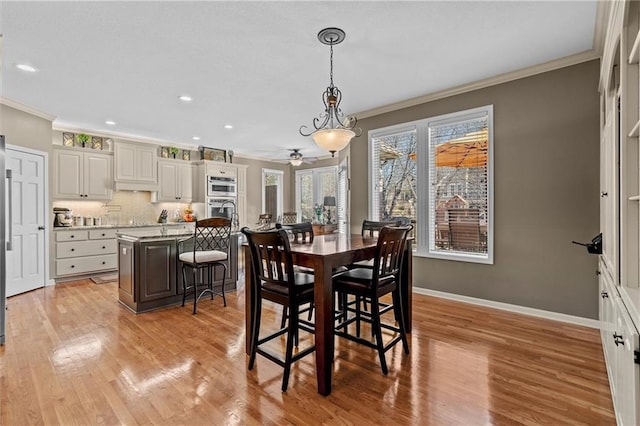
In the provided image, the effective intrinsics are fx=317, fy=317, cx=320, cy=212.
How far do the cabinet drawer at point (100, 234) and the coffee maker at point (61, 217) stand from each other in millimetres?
377

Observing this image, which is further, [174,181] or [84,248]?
[174,181]

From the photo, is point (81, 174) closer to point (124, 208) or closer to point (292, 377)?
point (124, 208)

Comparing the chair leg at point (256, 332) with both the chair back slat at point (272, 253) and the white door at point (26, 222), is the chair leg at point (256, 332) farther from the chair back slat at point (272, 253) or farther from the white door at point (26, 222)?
the white door at point (26, 222)

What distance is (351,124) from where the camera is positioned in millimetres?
3314

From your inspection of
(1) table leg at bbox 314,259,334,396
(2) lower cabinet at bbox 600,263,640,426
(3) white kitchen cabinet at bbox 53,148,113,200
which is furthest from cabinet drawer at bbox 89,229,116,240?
(2) lower cabinet at bbox 600,263,640,426

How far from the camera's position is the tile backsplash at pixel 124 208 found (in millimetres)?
5695

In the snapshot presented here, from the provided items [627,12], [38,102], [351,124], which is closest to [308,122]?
[351,124]

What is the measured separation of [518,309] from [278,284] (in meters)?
2.86

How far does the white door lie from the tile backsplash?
837 mm

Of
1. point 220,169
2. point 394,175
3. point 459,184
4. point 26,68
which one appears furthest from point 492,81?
point 220,169

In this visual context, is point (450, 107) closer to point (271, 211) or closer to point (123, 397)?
point (123, 397)

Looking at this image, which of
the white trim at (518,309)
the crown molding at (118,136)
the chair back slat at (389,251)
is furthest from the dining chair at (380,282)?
the crown molding at (118,136)

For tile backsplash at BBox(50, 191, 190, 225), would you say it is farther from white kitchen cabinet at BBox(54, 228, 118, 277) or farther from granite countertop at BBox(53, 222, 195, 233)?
white kitchen cabinet at BBox(54, 228, 118, 277)

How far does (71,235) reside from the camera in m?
5.14
